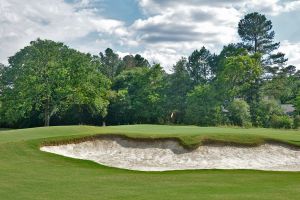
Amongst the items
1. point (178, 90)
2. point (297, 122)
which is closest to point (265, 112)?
point (297, 122)

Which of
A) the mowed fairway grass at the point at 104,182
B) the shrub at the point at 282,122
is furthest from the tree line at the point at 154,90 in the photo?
the mowed fairway grass at the point at 104,182

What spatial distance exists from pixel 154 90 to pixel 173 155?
172ft

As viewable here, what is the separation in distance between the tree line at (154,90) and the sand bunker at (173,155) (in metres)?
29.2

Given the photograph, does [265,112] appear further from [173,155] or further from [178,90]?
[173,155]

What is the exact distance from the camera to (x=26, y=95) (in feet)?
199

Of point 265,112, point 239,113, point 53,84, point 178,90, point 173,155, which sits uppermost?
point 178,90

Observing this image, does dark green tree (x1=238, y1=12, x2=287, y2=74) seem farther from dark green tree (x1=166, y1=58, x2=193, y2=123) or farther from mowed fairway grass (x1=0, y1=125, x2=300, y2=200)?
mowed fairway grass (x1=0, y1=125, x2=300, y2=200)

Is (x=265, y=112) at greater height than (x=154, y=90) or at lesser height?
lesser

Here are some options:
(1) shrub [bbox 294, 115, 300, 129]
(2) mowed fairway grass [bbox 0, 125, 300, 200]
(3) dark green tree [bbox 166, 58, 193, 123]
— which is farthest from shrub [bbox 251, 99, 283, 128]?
(2) mowed fairway grass [bbox 0, 125, 300, 200]

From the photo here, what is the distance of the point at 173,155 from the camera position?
25.2 meters

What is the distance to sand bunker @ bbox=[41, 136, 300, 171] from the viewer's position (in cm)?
2361

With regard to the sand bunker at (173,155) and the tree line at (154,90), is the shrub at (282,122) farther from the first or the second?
the sand bunker at (173,155)

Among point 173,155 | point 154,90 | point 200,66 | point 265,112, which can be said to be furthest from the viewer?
point 200,66

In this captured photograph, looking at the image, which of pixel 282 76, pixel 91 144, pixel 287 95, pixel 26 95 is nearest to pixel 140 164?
pixel 91 144
